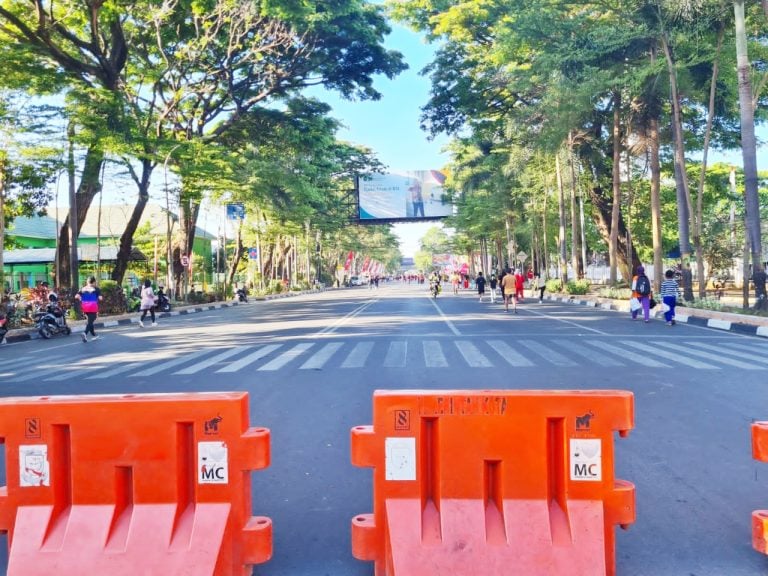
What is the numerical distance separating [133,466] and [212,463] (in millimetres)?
392

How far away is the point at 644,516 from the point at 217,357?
8.93 meters

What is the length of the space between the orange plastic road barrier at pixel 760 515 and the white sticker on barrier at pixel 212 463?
269 centimetres

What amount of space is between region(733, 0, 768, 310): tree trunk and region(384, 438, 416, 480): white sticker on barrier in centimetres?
1716

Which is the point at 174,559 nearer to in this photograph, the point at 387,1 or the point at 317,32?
the point at 317,32

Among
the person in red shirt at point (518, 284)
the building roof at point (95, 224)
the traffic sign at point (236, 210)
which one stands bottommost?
the person in red shirt at point (518, 284)

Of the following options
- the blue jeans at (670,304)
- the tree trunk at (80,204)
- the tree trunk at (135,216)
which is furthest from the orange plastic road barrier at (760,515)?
the tree trunk at (135,216)

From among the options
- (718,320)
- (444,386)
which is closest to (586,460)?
(444,386)

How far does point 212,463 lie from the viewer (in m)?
3.28

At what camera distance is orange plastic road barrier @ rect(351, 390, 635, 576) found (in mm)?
3203

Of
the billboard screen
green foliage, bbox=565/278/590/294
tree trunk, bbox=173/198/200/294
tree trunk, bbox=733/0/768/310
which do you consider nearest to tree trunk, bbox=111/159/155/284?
tree trunk, bbox=173/198/200/294

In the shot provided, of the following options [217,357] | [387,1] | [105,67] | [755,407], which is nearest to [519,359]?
[755,407]

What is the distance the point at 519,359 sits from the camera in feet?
35.1

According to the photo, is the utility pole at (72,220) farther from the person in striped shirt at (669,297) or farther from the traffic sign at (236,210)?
the person in striped shirt at (669,297)

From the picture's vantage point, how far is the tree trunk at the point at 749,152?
17.2 meters
